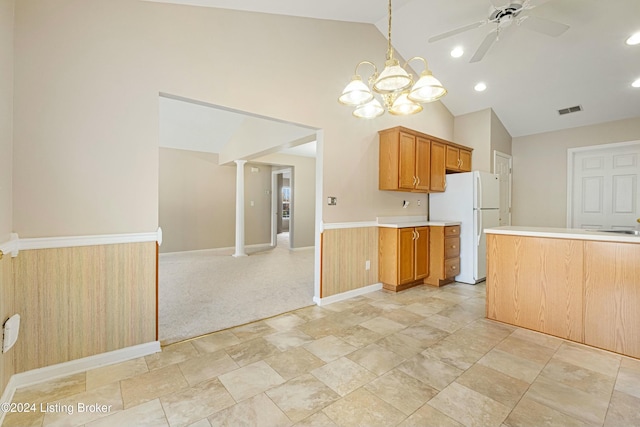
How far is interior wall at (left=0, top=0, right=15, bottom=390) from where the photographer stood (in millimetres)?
1606

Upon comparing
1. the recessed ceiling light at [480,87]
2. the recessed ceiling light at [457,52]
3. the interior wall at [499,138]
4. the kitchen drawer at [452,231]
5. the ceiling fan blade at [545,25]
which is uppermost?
the recessed ceiling light at [457,52]

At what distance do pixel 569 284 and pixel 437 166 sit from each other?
2.32 meters

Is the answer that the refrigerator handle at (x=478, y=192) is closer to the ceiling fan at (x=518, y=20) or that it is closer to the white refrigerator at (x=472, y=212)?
the white refrigerator at (x=472, y=212)

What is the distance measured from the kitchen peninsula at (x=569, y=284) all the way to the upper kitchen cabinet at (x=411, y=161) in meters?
1.29

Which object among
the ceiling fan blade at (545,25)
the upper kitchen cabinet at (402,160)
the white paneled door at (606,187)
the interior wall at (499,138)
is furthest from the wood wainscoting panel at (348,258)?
the white paneled door at (606,187)

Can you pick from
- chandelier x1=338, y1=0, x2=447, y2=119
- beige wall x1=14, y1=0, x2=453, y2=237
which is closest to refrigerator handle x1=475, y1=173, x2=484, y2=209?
chandelier x1=338, y1=0, x2=447, y2=119

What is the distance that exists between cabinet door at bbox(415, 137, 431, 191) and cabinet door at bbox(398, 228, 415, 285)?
705 mm

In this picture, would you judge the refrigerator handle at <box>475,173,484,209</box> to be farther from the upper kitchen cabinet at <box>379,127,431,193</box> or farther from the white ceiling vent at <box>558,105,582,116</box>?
the white ceiling vent at <box>558,105,582,116</box>

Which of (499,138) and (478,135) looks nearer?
(478,135)

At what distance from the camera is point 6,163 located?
1.69 meters

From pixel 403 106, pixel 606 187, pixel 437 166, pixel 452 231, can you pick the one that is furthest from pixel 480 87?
pixel 403 106

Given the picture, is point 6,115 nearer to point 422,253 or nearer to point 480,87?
point 422,253

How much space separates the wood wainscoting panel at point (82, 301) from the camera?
71.8 inches

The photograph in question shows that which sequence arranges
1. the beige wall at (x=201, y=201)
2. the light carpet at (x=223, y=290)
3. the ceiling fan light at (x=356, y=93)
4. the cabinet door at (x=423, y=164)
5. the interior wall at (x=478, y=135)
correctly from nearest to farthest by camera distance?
1. the ceiling fan light at (x=356, y=93)
2. the light carpet at (x=223, y=290)
3. the cabinet door at (x=423, y=164)
4. the interior wall at (x=478, y=135)
5. the beige wall at (x=201, y=201)
